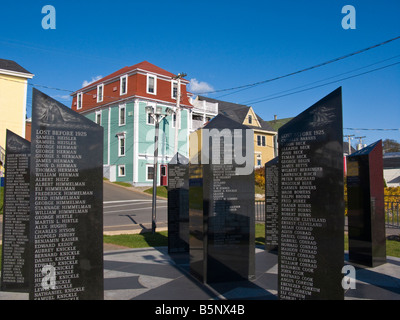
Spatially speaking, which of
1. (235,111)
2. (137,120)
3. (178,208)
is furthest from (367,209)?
(235,111)

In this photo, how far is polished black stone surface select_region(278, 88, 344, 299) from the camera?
4.35 metres

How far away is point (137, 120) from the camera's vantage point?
118ft

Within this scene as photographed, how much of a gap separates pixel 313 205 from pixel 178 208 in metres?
6.04

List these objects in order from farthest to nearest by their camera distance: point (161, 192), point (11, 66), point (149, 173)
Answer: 1. point (149, 173)
2. point (161, 192)
3. point (11, 66)

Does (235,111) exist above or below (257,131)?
above

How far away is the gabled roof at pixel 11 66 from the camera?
101 ft

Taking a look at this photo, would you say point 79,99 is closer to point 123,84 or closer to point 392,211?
point 123,84

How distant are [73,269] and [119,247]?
6.52m

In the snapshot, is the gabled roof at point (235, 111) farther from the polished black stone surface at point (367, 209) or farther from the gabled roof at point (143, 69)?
the polished black stone surface at point (367, 209)

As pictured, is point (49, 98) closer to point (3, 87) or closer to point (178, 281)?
point (178, 281)

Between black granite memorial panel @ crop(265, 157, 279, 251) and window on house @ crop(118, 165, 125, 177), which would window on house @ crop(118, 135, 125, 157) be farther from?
black granite memorial panel @ crop(265, 157, 279, 251)

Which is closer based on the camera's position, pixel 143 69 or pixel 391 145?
pixel 143 69

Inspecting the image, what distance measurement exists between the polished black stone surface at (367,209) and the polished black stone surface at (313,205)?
4.35 m

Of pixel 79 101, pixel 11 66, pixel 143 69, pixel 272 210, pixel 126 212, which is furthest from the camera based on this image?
pixel 79 101
